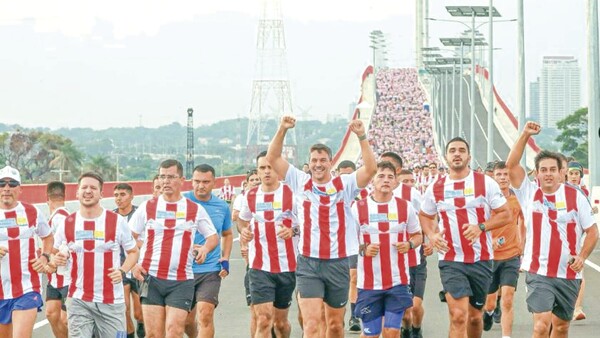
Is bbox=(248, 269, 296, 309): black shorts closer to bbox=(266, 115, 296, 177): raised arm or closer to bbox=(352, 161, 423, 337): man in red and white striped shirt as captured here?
bbox=(352, 161, 423, 337): man in red and white striped shirt

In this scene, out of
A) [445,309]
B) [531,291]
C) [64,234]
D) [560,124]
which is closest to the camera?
[64,234]

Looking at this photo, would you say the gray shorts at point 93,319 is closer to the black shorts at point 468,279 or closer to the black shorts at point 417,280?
the black shorts at point 468,279

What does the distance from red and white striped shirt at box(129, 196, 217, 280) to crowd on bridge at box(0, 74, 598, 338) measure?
11 millimetres

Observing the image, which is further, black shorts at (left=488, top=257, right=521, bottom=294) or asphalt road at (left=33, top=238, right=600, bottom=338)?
asphalt road at (left=33, top=238, right=600, bottom=338)

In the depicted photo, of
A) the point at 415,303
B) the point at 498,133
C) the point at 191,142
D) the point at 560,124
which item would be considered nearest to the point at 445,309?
the point at 415,303

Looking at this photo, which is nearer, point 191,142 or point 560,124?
point 191,142

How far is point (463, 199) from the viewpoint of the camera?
11.5 m

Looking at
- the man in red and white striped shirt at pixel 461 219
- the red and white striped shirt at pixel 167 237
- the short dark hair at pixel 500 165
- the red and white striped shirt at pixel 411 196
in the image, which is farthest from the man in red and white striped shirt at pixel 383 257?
the short dark hair at pixel 500 165

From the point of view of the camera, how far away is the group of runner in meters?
10.2

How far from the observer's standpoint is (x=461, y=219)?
37.7ft

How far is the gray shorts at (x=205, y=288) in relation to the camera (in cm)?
1162

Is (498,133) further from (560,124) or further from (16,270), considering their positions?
(16,270)

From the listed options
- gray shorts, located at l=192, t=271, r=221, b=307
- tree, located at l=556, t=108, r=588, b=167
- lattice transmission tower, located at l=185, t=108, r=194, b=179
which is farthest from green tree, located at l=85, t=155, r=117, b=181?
gray shorts, located at l=192, t=271, r=221, b=307

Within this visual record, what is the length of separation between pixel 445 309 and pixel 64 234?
7.58 meters
